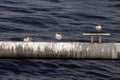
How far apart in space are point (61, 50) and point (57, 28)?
945cm

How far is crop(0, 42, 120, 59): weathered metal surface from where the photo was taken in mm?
9023

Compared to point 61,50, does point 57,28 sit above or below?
above

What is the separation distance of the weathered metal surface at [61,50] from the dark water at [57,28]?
15.8 ft

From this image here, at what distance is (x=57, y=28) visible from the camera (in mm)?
18516

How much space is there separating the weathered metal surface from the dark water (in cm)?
481

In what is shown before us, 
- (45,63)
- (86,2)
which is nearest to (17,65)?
(45,63)

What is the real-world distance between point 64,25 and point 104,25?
204 cm

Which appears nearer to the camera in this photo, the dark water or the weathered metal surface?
the weathered metal surface

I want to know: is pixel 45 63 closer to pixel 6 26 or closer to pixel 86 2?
pixel 6 26

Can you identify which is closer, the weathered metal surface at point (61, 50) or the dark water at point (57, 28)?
the weathered metal surface at point (61, 50)

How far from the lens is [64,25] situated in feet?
62.1

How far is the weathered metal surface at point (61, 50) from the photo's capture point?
9.02m

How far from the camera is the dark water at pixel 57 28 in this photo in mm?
14461

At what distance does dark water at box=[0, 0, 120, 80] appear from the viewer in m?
14.5
